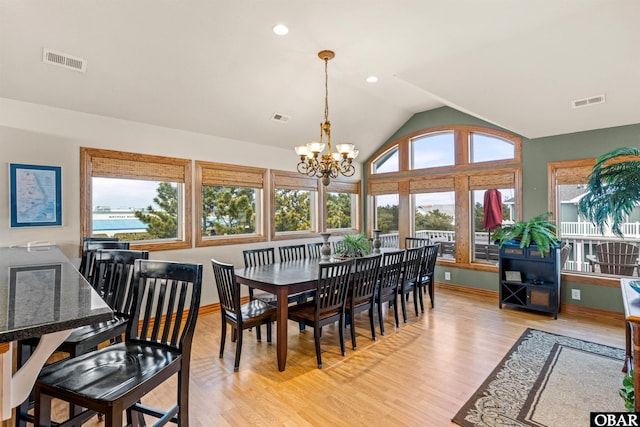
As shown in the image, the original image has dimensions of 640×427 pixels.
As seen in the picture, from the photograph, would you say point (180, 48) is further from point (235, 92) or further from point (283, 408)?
point (283, 408)

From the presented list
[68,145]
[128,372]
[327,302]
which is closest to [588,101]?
[327,302]

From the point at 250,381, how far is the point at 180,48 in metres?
3.16

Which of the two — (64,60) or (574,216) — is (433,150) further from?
(64,60)

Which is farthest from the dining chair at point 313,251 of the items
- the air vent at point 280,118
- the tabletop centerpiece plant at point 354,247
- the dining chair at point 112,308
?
the dining chair at point 112,308

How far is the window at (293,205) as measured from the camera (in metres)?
5.58

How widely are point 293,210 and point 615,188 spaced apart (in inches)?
174

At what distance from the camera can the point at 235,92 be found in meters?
4.07

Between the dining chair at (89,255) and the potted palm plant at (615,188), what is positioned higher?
the potted palm plant at (615,188)

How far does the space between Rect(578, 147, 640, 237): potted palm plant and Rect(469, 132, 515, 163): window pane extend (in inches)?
110

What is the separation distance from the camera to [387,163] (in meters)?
6.84

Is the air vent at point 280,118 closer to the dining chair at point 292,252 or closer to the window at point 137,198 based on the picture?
the window at point 137,198

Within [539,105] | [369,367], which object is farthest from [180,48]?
[539,105]

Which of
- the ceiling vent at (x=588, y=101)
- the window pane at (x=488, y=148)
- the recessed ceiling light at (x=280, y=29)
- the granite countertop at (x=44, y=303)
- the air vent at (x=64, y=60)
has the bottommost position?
the granite countertop at (x=44, y=303)

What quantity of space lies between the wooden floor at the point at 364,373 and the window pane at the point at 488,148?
99.9 inches
